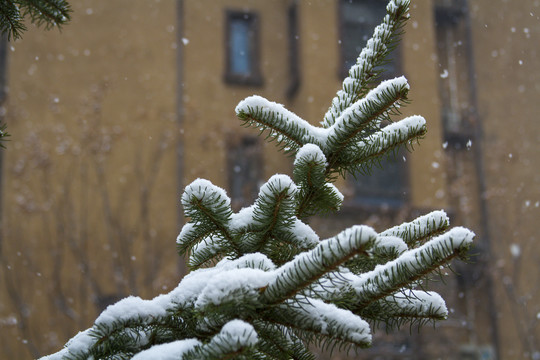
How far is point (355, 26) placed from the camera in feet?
38.8

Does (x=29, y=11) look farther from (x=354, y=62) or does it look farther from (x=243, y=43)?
(x=243, y=43)

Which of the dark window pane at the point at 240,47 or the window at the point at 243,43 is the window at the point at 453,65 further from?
the dark window pane at the point at 240,47

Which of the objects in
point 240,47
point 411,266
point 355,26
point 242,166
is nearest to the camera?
point 411,266

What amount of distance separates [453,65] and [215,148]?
6.31 meters

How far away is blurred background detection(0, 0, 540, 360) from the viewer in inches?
380

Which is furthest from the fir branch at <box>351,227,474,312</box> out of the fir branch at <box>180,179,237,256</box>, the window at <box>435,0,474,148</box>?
the window at <box>435,0,474,148</box>

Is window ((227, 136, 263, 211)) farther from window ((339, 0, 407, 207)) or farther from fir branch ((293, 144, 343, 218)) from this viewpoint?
fir branch ((293, 144, 343, 218))

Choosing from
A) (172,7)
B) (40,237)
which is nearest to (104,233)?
(40,237)

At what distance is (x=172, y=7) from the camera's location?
1178 cm

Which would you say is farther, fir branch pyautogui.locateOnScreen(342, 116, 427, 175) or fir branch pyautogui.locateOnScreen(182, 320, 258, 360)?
fir branch pyautogui.locateOnScreen(342, 116, 427, 175)

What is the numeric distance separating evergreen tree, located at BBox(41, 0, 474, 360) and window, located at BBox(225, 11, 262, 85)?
35.8ft

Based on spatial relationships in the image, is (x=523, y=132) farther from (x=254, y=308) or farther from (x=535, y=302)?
(x=254, y=308)

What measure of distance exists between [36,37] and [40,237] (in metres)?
3.62

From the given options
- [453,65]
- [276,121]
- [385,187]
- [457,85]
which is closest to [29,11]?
[276,121]
